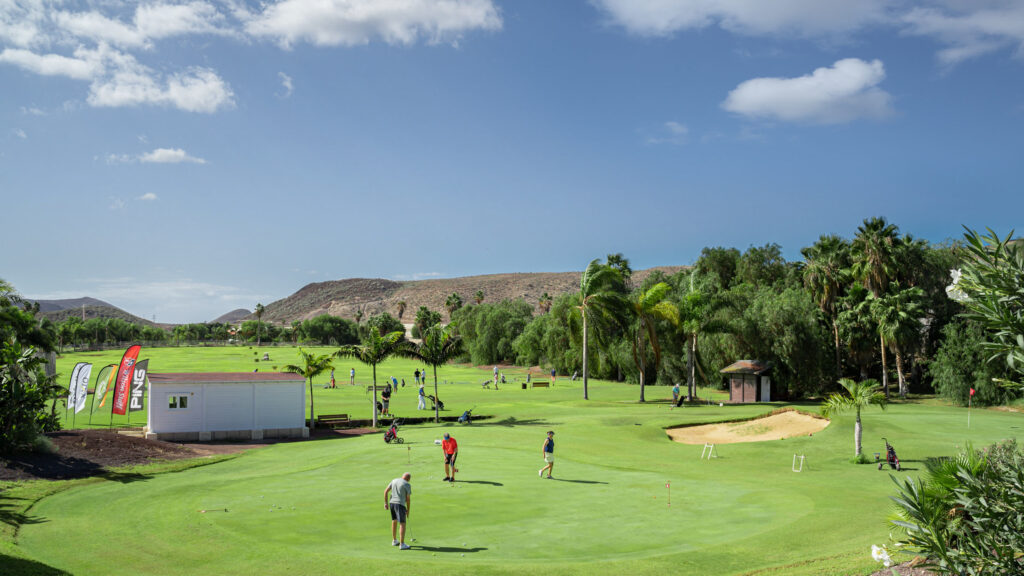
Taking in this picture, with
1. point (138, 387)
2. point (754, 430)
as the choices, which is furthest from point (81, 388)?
point (754, 430)

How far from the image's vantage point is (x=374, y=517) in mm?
19078

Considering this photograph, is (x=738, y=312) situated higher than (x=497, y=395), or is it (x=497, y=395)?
(x=738, y=312)

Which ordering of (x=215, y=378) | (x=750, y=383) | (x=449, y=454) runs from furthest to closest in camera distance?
(x=750, y=383) → (x=215, y=378) → (x=449, y=454)

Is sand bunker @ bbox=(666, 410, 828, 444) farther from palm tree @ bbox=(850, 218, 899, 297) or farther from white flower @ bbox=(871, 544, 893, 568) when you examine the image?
palm tree @ bbox=(850, 218, 899, 297)

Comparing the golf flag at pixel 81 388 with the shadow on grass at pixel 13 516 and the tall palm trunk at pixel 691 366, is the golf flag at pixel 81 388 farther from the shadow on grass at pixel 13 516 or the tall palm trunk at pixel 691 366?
the tall palm trunk at pixel 691 366

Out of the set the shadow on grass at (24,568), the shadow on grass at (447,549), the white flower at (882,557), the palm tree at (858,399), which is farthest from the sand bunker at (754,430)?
the shadow on grass at (24,568)

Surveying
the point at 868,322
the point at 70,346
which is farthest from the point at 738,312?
the point at 70,346

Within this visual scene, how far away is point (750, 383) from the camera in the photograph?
5766 cm

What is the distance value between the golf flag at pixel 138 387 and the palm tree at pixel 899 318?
59722mm

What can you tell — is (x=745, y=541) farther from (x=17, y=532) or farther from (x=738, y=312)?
(x=738, y=312)

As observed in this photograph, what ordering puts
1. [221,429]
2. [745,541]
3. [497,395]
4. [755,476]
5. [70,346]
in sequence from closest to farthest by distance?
[745,541] < [755,476] < [221,429] < [497,395] < [70,346]

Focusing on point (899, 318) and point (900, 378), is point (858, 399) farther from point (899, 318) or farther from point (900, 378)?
point (900, 378)

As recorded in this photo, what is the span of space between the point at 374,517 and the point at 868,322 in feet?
199

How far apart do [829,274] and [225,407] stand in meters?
59.1
